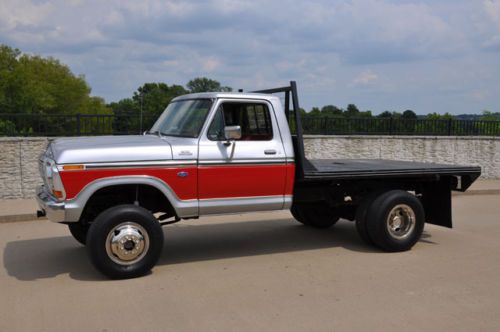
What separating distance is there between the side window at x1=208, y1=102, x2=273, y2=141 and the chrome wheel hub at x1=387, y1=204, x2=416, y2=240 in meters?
2.18

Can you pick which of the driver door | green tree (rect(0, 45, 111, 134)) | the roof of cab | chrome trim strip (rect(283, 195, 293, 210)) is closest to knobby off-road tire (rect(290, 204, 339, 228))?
chrome trim strip (rect(283, 195, 293, 210))

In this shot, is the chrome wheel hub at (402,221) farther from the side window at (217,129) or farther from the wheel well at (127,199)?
the wheel well at (127,199)

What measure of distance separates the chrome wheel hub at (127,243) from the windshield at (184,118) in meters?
1.37

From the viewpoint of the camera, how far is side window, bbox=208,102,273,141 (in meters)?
6.97

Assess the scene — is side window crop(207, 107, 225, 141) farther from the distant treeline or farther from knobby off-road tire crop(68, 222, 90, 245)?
the distant treeline

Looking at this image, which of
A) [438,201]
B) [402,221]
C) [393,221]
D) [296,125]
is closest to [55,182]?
[296,125]

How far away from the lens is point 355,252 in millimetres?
7566

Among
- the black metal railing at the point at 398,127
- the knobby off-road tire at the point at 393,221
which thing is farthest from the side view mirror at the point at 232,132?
the black metal railing at the point at 398,127

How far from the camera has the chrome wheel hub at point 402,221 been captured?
7691 mm

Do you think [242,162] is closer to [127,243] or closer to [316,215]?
[127,243]

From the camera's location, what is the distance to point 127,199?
678 centimetres

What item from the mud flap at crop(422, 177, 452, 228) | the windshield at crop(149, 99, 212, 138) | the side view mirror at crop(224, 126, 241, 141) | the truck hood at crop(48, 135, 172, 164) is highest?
the windshield at crop(149, 99, 212, 138)

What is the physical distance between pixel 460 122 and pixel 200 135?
13042mm

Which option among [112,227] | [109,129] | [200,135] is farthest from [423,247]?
[109,129]
